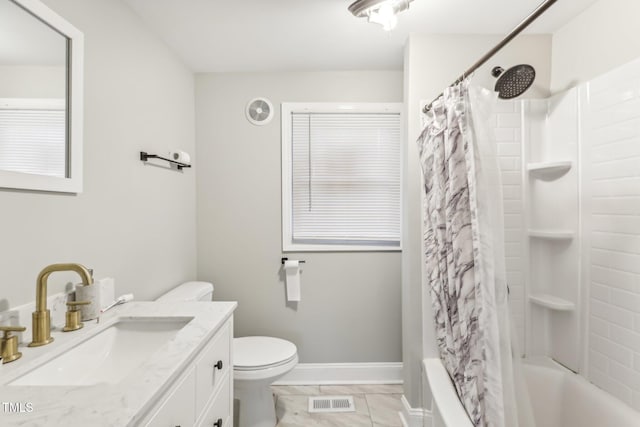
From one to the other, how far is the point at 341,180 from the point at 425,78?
0.90 m

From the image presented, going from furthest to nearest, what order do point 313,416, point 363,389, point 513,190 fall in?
point 363,389 < point 313,416 < point 513,190

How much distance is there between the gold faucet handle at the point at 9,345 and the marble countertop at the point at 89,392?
20 millimetres

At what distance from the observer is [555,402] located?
5.26 feet

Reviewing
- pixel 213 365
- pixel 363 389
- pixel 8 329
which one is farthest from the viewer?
pixel 363 389

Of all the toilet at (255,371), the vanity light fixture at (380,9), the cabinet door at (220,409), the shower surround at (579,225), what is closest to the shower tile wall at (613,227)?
the shower surround at (579,225)

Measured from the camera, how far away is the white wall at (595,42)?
141 centimetres

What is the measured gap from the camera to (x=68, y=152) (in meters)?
1.19

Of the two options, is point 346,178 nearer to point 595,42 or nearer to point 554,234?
point 554,234

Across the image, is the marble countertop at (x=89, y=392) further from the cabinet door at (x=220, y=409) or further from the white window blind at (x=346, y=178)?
the white window blind at (x=346, y=178)

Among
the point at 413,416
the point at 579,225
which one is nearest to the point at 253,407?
the point at 413,416

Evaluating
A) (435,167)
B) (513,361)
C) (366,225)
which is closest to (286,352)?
(366,225)

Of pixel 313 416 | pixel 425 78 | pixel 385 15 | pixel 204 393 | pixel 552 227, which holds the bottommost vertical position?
pixel 313 416

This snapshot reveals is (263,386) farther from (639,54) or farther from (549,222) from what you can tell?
(639,54)

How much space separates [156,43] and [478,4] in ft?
5.85
